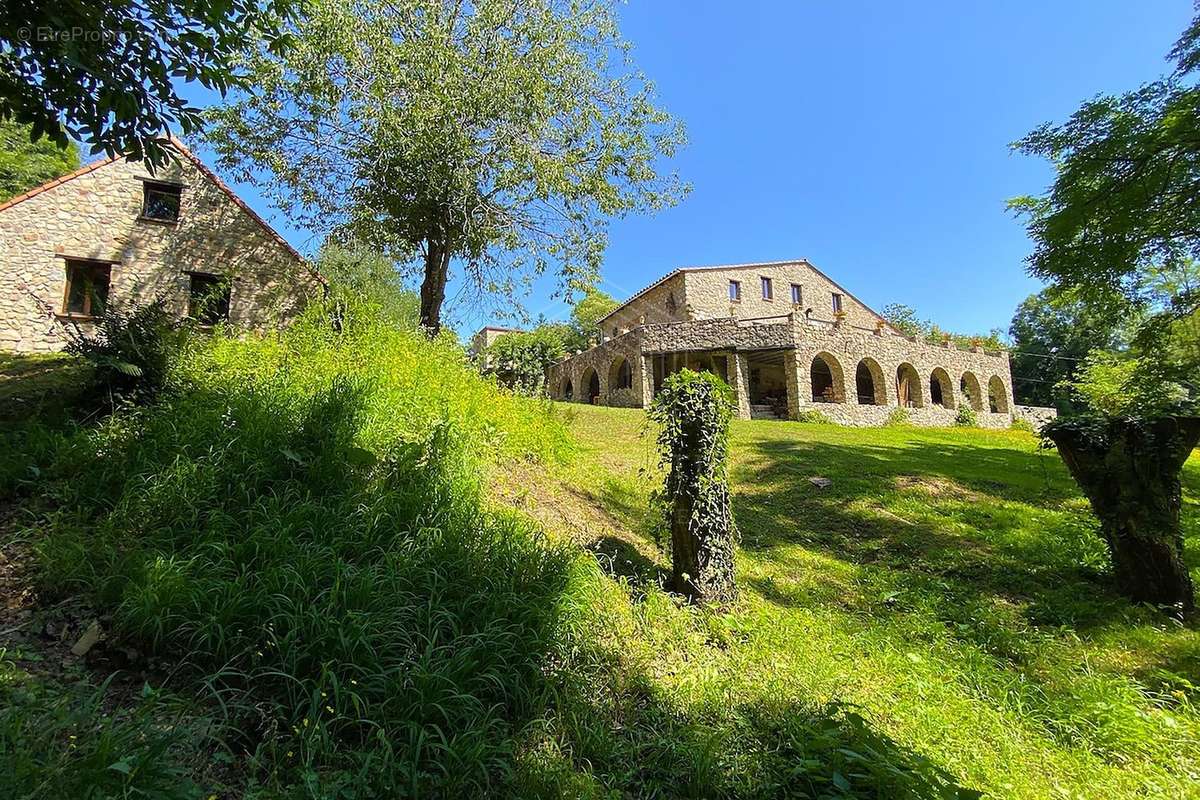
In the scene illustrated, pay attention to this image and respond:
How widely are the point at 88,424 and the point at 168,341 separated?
0.89 meters

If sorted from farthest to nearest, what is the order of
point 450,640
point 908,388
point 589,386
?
1. point 589,386
2. point 908,388
3. point 450,640

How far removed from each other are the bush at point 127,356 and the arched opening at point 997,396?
3198 centimetres

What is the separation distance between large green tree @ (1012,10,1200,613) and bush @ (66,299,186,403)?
26.2 ft

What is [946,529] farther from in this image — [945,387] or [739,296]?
[739,296]

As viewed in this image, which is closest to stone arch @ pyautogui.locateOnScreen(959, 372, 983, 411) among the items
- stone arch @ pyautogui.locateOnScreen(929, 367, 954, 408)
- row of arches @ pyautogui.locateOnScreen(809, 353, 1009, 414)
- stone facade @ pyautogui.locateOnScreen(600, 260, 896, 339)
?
row of arches @ pyautogui.locateOnScreen(809, 353, 1009, 414)

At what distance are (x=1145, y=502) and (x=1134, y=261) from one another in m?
6.22

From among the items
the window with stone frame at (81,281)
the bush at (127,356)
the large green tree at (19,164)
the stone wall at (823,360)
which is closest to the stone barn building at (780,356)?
the stone wall at (823,360)

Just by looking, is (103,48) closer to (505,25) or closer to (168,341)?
(168,341)

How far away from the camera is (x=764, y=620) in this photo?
3.68 m

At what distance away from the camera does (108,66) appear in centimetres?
307

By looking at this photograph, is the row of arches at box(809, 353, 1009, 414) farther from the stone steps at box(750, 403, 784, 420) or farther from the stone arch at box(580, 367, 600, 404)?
the stone arch at box(580, 367, 600, 404)

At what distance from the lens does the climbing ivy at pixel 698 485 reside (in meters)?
3.87

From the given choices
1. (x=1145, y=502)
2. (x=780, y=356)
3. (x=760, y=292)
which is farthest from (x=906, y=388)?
(x=1145, y=502)

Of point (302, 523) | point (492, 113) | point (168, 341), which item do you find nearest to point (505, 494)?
point (302, 523)
